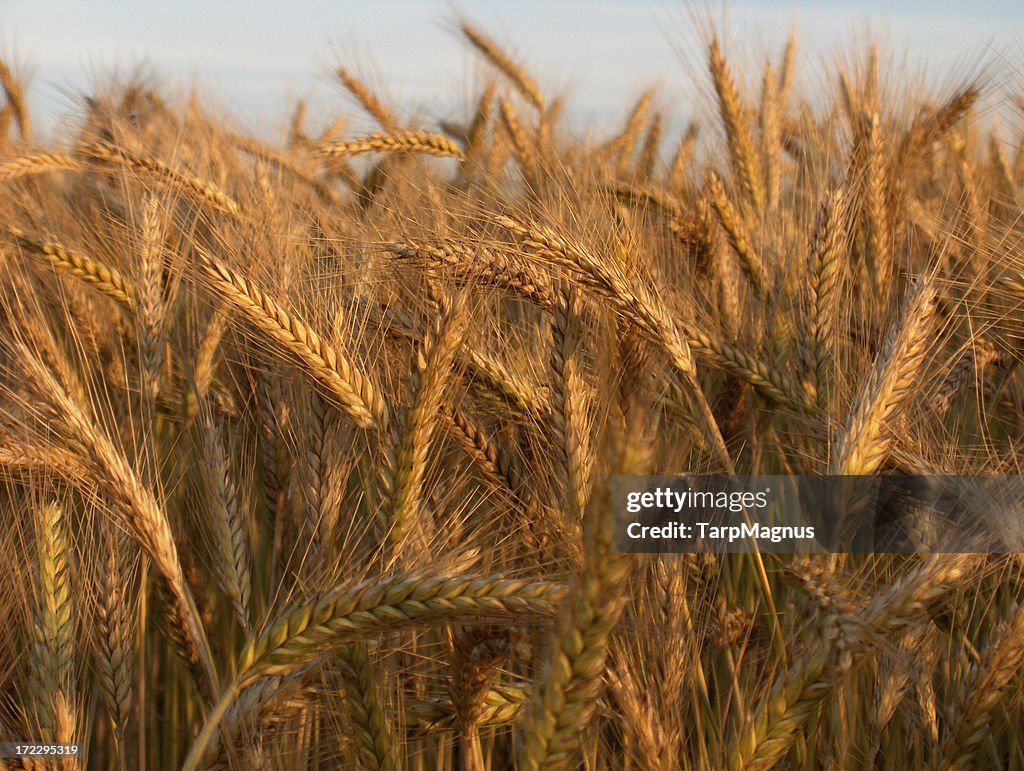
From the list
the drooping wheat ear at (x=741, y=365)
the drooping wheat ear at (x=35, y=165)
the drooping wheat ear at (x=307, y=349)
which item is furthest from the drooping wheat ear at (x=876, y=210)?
the drooping wheat ear at (x=35, y=165)

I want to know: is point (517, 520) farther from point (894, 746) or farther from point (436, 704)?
point (894, 746)

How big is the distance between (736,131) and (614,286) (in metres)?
1.62

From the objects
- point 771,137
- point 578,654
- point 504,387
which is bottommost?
point 578,654

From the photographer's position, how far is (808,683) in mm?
1131

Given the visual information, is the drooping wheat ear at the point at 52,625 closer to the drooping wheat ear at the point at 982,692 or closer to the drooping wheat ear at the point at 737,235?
the drooping wheat ear at the point at 982,692

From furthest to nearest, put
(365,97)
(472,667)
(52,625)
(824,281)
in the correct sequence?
(365,97) < (824,281) < (52,625) < (472,667)

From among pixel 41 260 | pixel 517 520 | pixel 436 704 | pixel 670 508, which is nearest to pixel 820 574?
pixel 670 508

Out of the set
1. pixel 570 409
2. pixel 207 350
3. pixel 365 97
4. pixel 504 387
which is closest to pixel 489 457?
pixel 504 387

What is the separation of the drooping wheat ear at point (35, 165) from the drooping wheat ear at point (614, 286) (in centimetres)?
209

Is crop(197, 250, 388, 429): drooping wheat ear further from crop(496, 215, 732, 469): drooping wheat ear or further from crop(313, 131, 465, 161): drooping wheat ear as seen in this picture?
crop(313, 131, 465, 161): drooping wheat ear

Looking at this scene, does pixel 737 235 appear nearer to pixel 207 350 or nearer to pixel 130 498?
pixel 207 350

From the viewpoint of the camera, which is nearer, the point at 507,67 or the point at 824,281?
the point at 824,281

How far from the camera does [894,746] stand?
1.82m

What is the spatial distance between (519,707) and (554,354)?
0.59m
